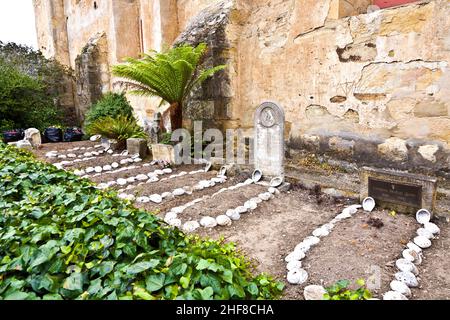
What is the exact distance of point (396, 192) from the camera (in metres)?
3.58

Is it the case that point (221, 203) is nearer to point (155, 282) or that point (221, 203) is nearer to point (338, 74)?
point (155, 282)

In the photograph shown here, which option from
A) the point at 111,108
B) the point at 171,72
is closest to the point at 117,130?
the point at 171,72

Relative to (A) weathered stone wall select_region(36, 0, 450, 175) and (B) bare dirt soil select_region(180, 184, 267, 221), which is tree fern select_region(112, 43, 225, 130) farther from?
(B) bare dirt soil select_region(180, 184, 267, 221)

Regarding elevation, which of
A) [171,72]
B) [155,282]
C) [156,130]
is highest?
[171,72]

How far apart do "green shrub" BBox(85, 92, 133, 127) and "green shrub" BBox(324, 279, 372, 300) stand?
881 cm

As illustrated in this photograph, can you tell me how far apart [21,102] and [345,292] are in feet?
37.3

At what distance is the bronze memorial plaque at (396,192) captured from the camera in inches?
135

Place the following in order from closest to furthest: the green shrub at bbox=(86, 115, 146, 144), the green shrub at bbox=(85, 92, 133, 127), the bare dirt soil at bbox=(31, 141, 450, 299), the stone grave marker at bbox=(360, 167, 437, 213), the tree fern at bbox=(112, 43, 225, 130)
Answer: the bare dirt soil at bbox=(31, 141, 450, 299) → the stone grave marker at bbox=(360, 167, 437, 213) → the tree fern at bbox=(112, 43, 225, 130) → the green shrub at bbox=(86, 115, 146, 144) → the green shrub at bbox=(85, 92, 133, 127)

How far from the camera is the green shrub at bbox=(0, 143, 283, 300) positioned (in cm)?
139

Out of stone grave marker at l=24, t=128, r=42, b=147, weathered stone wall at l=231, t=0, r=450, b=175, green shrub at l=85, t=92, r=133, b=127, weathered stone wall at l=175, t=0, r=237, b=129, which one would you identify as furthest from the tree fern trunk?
stone grave marker at l=24, t=128, r=42, b=147

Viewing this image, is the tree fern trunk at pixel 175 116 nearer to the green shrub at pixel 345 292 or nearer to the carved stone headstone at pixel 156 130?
the carved stone headstone at pixel 156 130

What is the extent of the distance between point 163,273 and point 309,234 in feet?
6.96

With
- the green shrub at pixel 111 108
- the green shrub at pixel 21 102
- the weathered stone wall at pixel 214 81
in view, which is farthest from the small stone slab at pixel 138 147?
the green shrub at pixel 21 102

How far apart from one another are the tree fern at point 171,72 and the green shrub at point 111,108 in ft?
12.5
